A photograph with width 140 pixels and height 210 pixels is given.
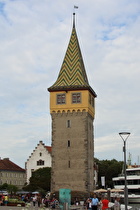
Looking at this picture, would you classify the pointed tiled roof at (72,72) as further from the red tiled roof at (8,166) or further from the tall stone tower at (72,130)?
the red tiled roof at (8,166)

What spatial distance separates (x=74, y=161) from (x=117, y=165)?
48.5 metres

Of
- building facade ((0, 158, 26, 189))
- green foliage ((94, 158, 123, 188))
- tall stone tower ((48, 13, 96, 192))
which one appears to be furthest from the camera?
green foliage ((94, 158, 123, 188))

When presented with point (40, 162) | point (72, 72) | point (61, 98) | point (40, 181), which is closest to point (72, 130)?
point (61, 98)

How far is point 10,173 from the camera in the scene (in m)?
91.7

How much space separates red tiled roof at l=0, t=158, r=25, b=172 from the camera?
91.0m

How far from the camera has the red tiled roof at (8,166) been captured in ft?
298

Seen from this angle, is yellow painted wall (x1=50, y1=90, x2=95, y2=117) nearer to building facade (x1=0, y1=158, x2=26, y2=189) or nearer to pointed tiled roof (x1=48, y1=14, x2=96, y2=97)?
pointed tiled roof (x1=48, y1=14, x2=96, y2=97)

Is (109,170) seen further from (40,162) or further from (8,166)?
(40,162)

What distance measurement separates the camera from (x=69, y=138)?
54250 millimetres

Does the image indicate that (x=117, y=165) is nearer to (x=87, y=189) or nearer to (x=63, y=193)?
(x=87, y=189)

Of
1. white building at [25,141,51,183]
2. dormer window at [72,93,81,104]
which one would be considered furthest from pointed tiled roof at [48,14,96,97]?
white building at [25,141,51,183]

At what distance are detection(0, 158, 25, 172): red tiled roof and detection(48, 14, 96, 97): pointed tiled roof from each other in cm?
3773

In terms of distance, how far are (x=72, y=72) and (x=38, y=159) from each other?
1056 inches

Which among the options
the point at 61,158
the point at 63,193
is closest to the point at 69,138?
the point at 61,158
